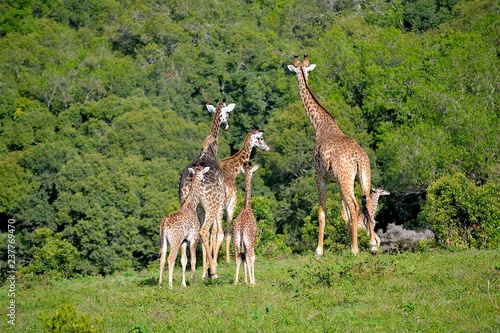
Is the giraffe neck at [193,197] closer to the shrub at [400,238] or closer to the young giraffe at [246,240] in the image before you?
the young giraffe at [246,240]

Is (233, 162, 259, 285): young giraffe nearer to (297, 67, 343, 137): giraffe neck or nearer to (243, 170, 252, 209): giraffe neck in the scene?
(243, 170, 252, 209): giraffe neck


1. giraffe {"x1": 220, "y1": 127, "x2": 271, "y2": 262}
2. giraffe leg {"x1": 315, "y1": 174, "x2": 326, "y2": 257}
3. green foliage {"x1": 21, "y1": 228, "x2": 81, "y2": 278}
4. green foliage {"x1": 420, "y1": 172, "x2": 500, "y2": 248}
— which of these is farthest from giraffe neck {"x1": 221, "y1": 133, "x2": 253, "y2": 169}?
green foliage {"x1": 21, "y1": 228, "x2": 81, "y2": 278}

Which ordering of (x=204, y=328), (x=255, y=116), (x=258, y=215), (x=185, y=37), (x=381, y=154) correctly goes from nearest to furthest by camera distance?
(x=204, y=328)
(x=258, y=215)
(x=381, y=154)
(x=255, y=116)
(x=185, y=37)

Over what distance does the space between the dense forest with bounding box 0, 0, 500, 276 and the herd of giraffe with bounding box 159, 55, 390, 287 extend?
3805 mm

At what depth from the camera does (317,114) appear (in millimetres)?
21547

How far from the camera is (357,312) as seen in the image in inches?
551

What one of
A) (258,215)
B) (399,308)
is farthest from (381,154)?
(399,308)

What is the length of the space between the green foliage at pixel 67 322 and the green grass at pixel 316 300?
8.8 inches

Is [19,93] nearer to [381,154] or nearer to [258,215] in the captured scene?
[381,154]

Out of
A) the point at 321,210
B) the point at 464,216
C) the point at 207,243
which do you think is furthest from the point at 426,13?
the point at 207,243

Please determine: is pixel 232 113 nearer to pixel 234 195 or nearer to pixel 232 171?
pixel 232 171

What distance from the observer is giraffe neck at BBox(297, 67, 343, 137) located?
20938mm

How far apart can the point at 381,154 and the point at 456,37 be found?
443 inches

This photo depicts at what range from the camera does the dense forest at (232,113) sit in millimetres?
41094
